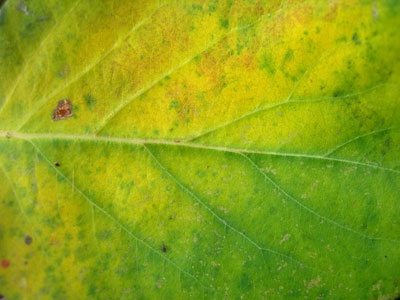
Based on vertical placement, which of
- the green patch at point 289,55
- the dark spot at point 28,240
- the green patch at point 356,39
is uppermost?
the green patch at point 289,55

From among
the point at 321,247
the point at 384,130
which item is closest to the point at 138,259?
the point at 321,247

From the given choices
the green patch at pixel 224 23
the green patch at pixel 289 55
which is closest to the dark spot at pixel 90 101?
the green patch at pixel 224 23

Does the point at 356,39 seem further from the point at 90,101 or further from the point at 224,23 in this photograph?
the point at 90,101

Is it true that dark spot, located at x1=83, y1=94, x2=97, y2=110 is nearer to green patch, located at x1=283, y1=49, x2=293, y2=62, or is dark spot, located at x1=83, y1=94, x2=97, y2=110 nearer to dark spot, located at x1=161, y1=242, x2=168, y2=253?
dark spot, located at x1=161, y1=242, x2=168, y2=253

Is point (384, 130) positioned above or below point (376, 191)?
above

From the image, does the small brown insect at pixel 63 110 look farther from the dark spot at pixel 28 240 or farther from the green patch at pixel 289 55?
the green patch at pixel 289 55

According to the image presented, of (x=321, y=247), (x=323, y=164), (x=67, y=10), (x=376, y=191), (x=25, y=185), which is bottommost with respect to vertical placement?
(x=321, y=247)

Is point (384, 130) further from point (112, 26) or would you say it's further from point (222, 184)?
point (112, 26)
